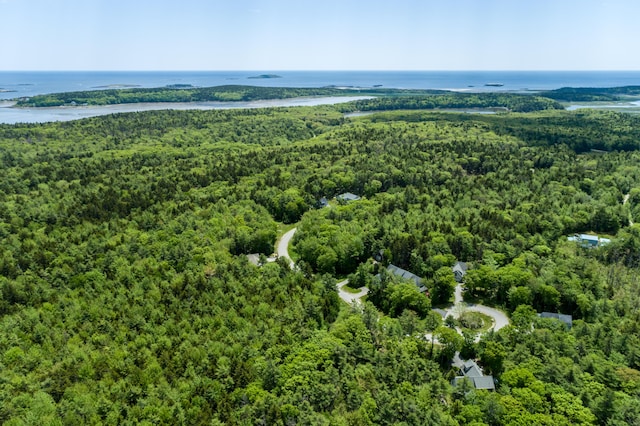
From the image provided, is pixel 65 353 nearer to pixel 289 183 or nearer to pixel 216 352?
pixel 216 352

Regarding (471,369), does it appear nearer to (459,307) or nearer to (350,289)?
(459,307)

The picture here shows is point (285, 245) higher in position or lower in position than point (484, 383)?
higher

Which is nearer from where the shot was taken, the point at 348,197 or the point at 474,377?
the point at 474,377

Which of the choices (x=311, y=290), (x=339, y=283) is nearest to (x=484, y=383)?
(x=311, y=290)

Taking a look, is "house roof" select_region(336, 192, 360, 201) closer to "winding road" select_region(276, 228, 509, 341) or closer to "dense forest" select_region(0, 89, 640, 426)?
"dense forest" select_region(0, 89, 640, 426)

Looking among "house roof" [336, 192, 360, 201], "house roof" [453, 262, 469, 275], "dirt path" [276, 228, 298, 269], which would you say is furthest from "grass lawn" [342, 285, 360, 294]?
"house roof" [336, 192, 360, 201]

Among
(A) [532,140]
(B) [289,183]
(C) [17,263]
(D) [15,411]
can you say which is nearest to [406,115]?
(A) [532,140]

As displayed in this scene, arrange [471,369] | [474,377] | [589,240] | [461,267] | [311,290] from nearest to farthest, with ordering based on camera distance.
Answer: [474,377] → [471,369] → [311,290] → [461,267] → [589,240]
